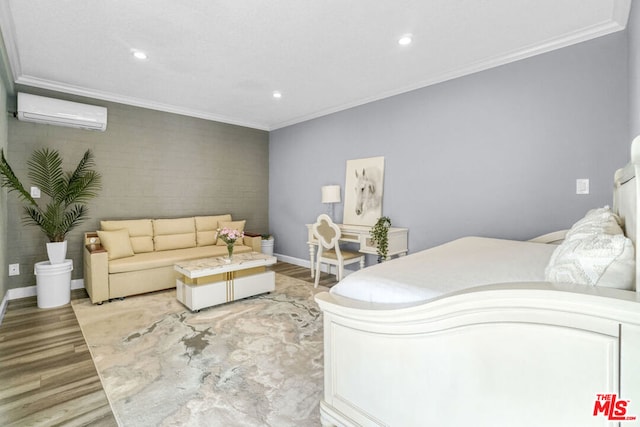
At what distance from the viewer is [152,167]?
448cm

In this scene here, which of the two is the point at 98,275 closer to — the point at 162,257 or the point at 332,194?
the point at 162,257

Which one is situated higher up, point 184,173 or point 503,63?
point 503,63

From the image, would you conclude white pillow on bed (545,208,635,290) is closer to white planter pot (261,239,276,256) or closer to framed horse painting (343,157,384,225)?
framed horse painting (343,157,384,225)

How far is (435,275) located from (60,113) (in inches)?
175

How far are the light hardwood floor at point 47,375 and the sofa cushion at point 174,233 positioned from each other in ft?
4.66

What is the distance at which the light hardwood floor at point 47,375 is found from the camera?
1635mm

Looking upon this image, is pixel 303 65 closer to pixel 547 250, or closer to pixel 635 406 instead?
pixel 547 250

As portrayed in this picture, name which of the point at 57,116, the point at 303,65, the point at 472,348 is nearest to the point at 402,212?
the point at 303,65

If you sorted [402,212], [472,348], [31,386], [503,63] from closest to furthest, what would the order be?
[472,348]
[31,386]
[503,63]
[402,212]

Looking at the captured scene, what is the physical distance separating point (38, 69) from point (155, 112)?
136 cm

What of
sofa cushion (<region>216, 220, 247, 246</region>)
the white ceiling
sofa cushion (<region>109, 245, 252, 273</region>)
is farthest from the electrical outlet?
sofa cushion (<region>216, 220, 247, 246</region>)

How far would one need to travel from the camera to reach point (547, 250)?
1952 millimetres

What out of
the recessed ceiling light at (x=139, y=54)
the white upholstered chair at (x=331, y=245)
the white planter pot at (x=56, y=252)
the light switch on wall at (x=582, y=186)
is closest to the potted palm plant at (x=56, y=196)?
the white planter pot at (x=56, y=252)

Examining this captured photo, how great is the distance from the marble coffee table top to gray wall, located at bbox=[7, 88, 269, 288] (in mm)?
1655
